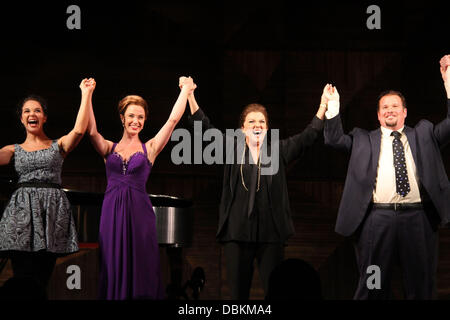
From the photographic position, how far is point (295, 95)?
5.34m

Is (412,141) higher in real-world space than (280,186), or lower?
higher

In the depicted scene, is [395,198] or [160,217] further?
[160,217]

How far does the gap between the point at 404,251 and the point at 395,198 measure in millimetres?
Answer: 319

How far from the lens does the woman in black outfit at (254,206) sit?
3.46 meters

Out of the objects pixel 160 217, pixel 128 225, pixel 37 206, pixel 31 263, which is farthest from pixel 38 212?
pixel 160 217

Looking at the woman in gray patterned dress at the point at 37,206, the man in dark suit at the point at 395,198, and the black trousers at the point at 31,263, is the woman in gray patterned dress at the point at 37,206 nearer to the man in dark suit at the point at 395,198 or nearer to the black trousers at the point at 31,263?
the black trousers at the point at 31,263

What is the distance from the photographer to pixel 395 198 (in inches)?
141

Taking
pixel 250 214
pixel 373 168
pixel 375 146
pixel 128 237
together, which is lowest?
pixel 128 237

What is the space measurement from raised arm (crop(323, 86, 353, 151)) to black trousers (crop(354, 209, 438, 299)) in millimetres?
492

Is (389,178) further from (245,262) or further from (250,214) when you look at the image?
(245,262)

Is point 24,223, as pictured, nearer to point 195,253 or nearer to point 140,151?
point 140,151

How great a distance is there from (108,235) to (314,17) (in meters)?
2.98

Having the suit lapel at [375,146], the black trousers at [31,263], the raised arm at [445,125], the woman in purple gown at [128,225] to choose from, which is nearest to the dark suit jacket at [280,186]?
the suit lapel at [375,146]

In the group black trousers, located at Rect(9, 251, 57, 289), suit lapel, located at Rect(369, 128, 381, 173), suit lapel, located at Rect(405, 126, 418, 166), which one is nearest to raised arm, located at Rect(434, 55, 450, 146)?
suit lapel, located at Rect(405, 126, 418, 166)
